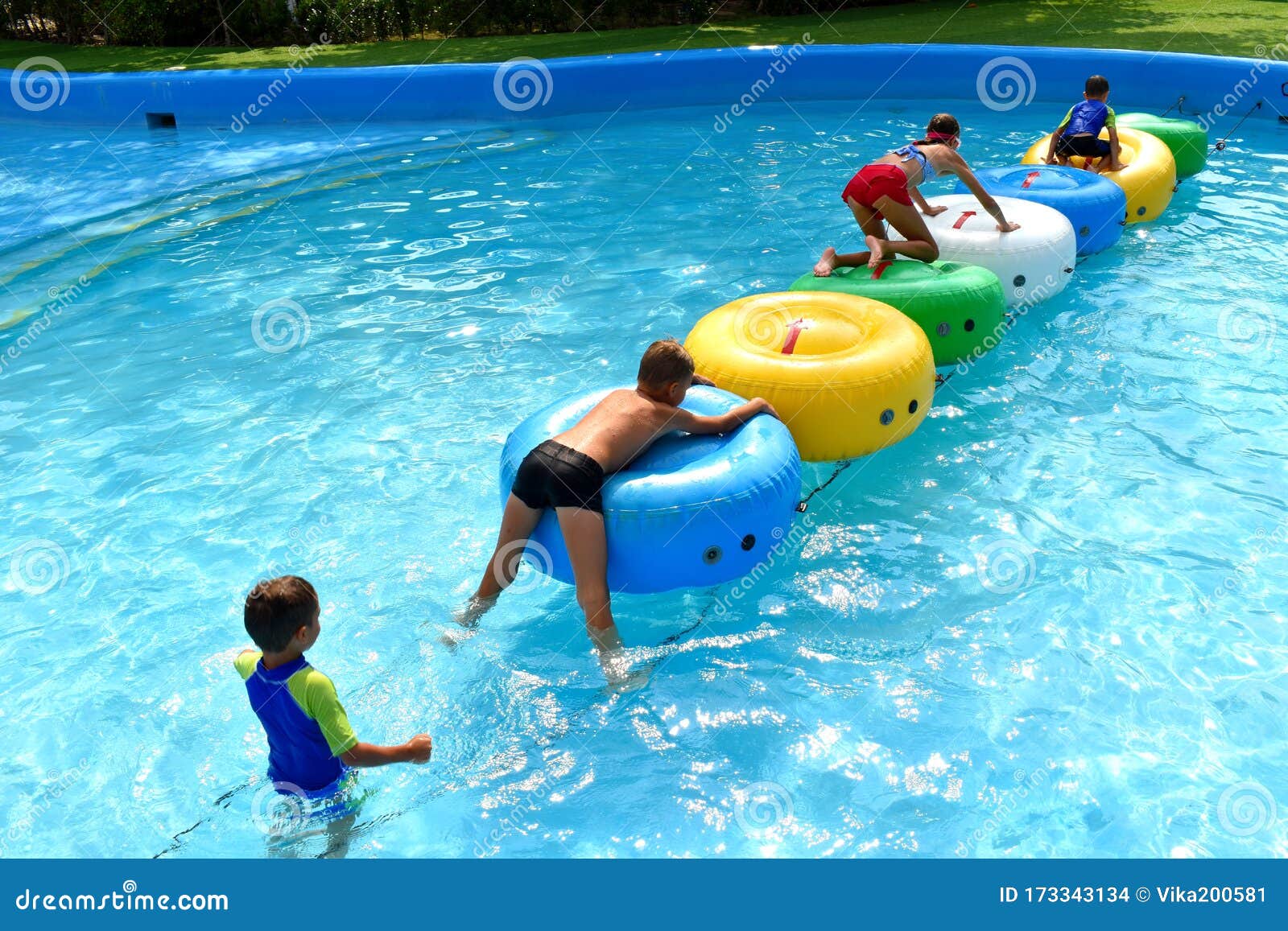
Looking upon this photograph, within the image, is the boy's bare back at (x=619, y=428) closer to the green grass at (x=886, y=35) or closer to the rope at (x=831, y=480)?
the rope at (x=831, y=480)

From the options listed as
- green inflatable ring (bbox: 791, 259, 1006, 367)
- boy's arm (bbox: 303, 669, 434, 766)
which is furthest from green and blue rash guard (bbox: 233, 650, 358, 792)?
green inflatable ring (bbox: 791, 259, 1006, 367)

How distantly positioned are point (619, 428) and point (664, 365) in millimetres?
323

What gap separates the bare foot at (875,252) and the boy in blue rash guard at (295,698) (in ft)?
14.0

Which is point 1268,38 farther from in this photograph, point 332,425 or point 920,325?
point 332,425

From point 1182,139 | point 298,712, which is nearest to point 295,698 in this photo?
point 298,712

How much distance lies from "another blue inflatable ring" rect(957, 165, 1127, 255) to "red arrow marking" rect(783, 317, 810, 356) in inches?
118

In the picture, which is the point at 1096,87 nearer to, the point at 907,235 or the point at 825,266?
the point at 907,235

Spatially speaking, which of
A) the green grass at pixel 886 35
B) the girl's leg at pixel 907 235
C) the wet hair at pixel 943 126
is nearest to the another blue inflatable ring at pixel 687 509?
the girl's leg at pixel 907 235

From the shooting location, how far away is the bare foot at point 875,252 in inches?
251

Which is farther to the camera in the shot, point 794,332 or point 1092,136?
point 1092,136

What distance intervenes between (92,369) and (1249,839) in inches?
266

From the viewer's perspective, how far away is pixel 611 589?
13.8 feet

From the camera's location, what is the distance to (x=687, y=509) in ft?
13.4

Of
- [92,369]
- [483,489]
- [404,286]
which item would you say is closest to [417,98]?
[404,286]
